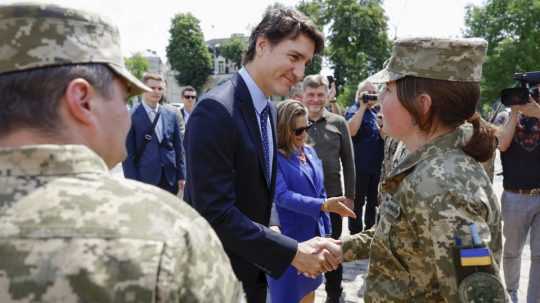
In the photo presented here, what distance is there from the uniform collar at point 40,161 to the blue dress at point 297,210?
275 cm

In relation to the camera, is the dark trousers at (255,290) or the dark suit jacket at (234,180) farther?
the dark trousers at (255,290)

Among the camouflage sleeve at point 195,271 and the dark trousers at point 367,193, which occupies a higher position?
the camouflage sleeve at point 195,271

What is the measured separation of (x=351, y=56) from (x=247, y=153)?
41451 mm

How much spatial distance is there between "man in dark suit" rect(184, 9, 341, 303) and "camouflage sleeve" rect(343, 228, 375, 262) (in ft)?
0.16

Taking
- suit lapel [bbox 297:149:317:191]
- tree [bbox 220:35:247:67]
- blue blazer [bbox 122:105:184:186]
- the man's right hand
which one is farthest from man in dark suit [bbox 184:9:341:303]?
tree [bbox 220:35:247:67]

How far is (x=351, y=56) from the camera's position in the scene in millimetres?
42625

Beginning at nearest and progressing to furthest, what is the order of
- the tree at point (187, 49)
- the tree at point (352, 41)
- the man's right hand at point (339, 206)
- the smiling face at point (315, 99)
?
the man's right hand at point (339, 206) < the smiling face at point (315, 99) < the tree at point (352, 41) < the tree at point (187, 49)

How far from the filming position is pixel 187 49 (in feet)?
231

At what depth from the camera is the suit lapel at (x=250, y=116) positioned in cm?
253

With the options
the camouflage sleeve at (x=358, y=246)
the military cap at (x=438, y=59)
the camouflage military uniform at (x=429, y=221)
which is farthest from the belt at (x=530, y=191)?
the camouflage military uniform at (x=429, y=221)

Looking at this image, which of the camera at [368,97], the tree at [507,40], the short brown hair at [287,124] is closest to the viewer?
the short brown hair at [287,124]

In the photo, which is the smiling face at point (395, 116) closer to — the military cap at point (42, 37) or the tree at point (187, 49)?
the military cap at point (42, 37)

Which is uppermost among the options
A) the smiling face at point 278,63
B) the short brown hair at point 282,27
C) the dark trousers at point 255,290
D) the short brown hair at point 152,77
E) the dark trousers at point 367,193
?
the short brown hair at point 282,27

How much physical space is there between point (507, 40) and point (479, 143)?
42.7 meters
